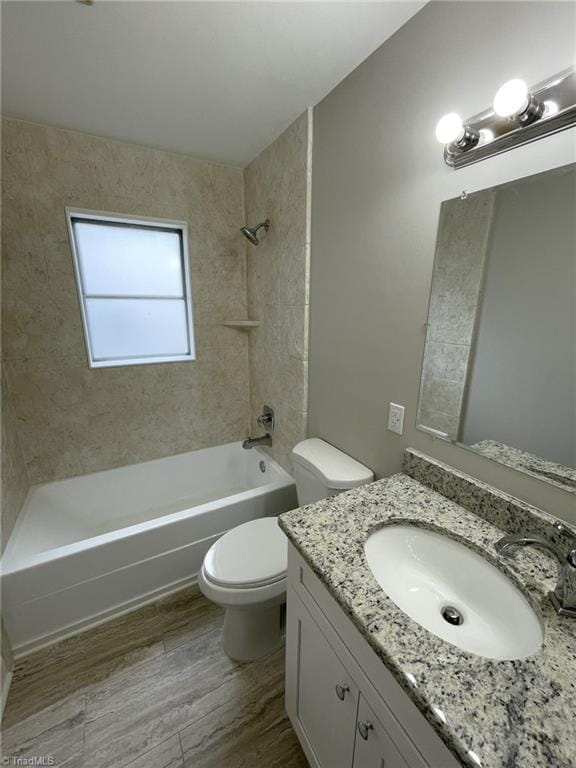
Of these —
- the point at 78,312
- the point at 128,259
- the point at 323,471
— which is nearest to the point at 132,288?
the point at 128,259

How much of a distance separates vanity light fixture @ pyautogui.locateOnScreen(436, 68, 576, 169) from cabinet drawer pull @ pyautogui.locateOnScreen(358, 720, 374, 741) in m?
1.39

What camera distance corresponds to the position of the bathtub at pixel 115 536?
1398mm

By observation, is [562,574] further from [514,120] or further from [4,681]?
[4,681]

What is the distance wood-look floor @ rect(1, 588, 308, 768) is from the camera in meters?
1.09

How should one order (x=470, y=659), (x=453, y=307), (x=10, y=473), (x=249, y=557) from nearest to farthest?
(x=470, y=659)
(x=453, y=307)
(x=249, y=557)
(x=10, y=473)

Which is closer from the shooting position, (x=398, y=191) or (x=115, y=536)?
(x=398, y=191)

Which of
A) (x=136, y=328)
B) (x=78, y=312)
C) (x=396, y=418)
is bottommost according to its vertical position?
(x=396, y=418)

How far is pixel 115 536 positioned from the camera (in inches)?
59.7

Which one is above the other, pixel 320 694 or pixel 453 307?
pixel 453 307

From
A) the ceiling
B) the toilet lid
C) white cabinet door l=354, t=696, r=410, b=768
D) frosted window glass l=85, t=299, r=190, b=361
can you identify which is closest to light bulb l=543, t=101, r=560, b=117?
the ceiling

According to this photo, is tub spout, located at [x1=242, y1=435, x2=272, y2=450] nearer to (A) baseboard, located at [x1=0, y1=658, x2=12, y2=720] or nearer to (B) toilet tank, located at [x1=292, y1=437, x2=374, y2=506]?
(B) toilet tank, located at [x1=292, y1=437, x2=374, y2=506]

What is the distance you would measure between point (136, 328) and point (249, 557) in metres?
1.69

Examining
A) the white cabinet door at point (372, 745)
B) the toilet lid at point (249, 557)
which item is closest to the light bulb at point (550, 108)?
the white cabinet door at point (372, 745)

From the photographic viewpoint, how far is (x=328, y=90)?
1.34 metres
